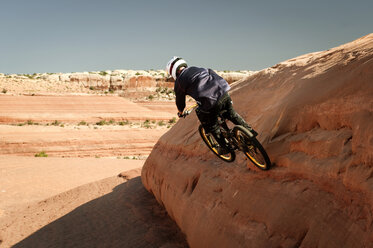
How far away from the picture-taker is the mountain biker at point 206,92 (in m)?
4.39

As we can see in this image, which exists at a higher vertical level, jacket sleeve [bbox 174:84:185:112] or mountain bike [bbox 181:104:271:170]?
jacket sleeve [bbox 174:84:185:112]

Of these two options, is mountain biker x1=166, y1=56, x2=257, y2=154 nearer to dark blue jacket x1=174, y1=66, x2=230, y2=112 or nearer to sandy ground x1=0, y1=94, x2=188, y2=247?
dark blue jacket x1=174, y1=66, x2=230, y2=112

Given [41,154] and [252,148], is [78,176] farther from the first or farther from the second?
[252,148]

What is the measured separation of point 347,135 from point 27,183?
1370 cm

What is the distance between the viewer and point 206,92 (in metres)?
4.39

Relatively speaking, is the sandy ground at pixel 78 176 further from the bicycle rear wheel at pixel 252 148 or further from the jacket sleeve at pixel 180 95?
the jacket sleeve at pixel 180 95

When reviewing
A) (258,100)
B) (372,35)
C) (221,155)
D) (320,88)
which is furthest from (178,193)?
(372,35)

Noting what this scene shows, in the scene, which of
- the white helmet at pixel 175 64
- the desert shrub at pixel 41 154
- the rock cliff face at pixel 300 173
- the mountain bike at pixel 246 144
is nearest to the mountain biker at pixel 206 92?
the white helmet at pixel 175 64

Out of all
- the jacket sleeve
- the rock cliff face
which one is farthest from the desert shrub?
the jacket sleeve

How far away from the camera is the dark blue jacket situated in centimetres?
439

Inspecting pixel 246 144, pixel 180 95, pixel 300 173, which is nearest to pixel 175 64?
pixel 180 95

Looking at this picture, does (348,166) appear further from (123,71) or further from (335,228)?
(123,71)

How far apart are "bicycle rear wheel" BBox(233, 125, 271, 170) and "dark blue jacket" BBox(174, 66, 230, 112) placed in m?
0.48

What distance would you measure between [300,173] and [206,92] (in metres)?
1.47
